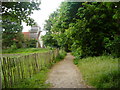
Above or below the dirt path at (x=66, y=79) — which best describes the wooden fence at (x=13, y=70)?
above

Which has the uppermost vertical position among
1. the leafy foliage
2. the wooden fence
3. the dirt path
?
the leafy foliage

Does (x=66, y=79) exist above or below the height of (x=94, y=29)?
below

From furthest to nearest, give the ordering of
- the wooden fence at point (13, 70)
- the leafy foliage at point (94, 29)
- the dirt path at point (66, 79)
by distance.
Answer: the leafy foliage at point (94, 29) < the dirt path at point (66, 79) < the wooden fence at point (13, 70)

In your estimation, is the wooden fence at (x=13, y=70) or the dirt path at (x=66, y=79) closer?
the wooden fence at (x=13, y=70)

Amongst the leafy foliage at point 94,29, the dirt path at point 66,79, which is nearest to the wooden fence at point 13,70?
Answer: the dirt path at point 66,79

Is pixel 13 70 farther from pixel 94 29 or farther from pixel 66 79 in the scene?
pixel 94 29

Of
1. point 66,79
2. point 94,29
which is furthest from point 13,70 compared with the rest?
point 94,29

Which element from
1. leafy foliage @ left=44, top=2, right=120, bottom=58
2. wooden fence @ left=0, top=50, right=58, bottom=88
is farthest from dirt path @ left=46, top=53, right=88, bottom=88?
leafy foliage @ left=44, top=2, right=120, bottom=58

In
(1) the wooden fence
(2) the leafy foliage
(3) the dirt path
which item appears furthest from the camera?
(2) the leafy foliage

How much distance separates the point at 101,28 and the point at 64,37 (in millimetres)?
4511

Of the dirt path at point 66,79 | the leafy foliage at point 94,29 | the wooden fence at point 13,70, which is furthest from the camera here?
the leafy foliage at point 94,29

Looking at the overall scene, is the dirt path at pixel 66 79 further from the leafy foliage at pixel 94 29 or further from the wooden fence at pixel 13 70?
the leafy foliage at pixel 94 29

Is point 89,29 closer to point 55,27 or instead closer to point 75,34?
point 75,34

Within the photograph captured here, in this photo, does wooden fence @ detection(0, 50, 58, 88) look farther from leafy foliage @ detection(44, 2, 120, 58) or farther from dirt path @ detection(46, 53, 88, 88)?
leafy foliage @ detection(44, 2, 120, 58)
